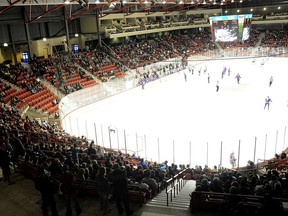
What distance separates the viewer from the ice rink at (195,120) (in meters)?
15.3

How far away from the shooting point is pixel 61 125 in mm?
20172

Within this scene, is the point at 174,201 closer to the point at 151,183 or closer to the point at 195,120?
the point at 151,183

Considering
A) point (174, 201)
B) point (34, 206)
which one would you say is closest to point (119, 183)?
point (174, 201)

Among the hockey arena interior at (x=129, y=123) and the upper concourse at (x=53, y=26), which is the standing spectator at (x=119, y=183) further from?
the upper concourse at (x=53, y=26)

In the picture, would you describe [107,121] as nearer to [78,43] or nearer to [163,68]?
[163,68]

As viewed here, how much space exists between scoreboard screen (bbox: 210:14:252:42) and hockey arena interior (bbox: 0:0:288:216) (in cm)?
13

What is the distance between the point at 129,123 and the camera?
20.7 m

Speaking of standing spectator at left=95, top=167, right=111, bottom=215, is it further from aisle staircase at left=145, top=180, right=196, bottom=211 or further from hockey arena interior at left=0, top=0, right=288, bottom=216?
aisle staircase at left=145, top=180, right=196, bottom=211

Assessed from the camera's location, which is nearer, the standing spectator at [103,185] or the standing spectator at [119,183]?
the standing spectator at [119,183]

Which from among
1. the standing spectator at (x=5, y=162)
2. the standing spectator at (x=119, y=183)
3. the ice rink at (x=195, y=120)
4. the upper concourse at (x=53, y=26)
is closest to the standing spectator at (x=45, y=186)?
the standing spectator at (x=119, y=183)

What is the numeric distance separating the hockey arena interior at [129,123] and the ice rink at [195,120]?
0.31 feet

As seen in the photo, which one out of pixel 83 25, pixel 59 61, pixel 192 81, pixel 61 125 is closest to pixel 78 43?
pixel 83 25

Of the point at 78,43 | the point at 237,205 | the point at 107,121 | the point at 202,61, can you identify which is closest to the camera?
the point at 237,205

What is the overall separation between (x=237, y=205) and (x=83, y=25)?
39258 millimetres
